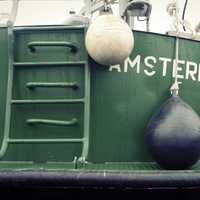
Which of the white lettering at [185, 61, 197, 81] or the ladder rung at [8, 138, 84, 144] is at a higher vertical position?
the white lettering at [185, 61, 197, 81]

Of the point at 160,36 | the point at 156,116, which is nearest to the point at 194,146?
the point at 156,116

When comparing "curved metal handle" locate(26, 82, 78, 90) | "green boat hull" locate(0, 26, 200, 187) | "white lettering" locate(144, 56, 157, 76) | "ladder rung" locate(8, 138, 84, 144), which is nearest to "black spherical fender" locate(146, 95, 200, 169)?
"green boat hull" locate(0, 26, 200, 187)

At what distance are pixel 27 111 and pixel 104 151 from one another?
60 centimetres

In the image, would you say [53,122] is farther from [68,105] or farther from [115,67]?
[115,67]

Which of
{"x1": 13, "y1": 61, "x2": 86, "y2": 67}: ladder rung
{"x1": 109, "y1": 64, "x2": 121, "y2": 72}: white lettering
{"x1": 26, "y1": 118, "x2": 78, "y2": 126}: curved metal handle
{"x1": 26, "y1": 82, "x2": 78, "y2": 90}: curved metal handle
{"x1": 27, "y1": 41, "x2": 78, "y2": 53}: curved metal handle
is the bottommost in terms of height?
{"x1": 26, "y1": 118, "x2": 78, "y2": 126}: curved metal handle

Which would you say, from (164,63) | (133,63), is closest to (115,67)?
(133,63)

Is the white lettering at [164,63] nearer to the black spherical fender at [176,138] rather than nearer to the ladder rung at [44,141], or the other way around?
the black spherical fender at [176,138]

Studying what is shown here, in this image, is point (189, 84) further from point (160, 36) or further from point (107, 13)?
point (107, 13)

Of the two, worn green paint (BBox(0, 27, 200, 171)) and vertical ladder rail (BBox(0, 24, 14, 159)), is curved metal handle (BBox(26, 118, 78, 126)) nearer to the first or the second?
worn green paint (BBox(0, 27, 200, 171))

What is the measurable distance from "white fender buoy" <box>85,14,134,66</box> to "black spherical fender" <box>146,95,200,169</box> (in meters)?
0.48

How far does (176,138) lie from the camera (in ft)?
8.96

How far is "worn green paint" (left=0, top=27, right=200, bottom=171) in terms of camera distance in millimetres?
3055

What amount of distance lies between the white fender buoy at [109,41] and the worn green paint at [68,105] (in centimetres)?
19

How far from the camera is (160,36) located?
3207mm
